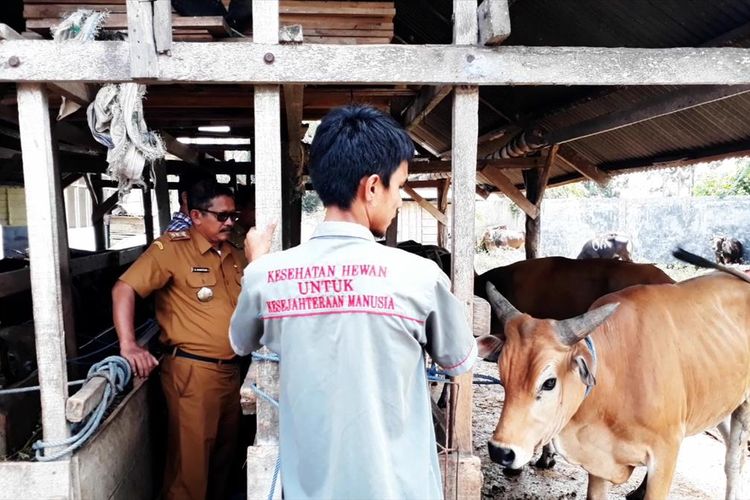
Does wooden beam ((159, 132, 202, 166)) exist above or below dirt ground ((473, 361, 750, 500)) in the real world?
above

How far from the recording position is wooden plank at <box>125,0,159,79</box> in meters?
2.10

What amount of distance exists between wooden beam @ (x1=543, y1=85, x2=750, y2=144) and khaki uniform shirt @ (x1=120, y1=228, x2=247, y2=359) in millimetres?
2866

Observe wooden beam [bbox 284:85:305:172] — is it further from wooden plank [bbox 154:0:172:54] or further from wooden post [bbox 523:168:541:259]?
wooden post [bbox 523:168:541:259]

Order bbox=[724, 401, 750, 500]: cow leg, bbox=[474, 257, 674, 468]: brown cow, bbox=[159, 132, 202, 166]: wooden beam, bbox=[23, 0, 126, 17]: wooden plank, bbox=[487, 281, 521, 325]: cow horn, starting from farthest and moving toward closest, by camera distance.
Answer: bbox=[474, 257, 674, 468]: brown cow
bbox=[159, 132, 202, 166]: wooden beam
bbox=[724, 401, 750, 500]: cow leg
bbox=[487, 281, 521, 325]: cow horn
bbox=[23, 0, 126, 17]: wooden plank

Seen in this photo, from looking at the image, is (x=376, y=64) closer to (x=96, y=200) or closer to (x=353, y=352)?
(x=353, y=352)

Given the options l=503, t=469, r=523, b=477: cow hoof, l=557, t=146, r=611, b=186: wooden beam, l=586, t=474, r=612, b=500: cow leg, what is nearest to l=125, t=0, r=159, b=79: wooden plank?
l=586, t=474, r=612, b=500: cow leg

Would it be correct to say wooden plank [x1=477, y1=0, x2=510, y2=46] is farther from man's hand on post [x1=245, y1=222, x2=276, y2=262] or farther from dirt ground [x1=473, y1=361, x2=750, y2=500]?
dirt ground [x1=473, y1=361, x2=750, y2=500]

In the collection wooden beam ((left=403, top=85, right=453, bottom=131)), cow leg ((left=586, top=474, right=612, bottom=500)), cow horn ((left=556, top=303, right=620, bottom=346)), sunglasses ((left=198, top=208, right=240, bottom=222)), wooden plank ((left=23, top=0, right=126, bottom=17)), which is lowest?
cow leg ((left=586, top=474, right=612, bottom=500))

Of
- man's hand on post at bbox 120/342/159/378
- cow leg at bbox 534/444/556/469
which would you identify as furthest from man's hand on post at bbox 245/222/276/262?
cow leg at bbox 534/444/556/469

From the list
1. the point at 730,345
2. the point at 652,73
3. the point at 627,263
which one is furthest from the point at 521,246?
the point at 652,73

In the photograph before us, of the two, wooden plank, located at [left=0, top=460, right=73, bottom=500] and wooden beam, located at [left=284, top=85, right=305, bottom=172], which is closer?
wooden plank, located at [left=0, top=460, right=73, bottom=500]

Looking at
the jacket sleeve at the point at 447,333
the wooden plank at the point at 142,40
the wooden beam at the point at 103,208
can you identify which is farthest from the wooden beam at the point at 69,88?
the wooden beam at the point at 103,208

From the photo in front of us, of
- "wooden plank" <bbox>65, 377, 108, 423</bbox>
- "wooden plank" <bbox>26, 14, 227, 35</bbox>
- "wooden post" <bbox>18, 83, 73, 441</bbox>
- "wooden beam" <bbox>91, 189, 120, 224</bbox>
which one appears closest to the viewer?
"wooden post" <bbox>18, 83, 73, 441</bbox>

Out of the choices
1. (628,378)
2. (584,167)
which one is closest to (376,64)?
(628,378)
